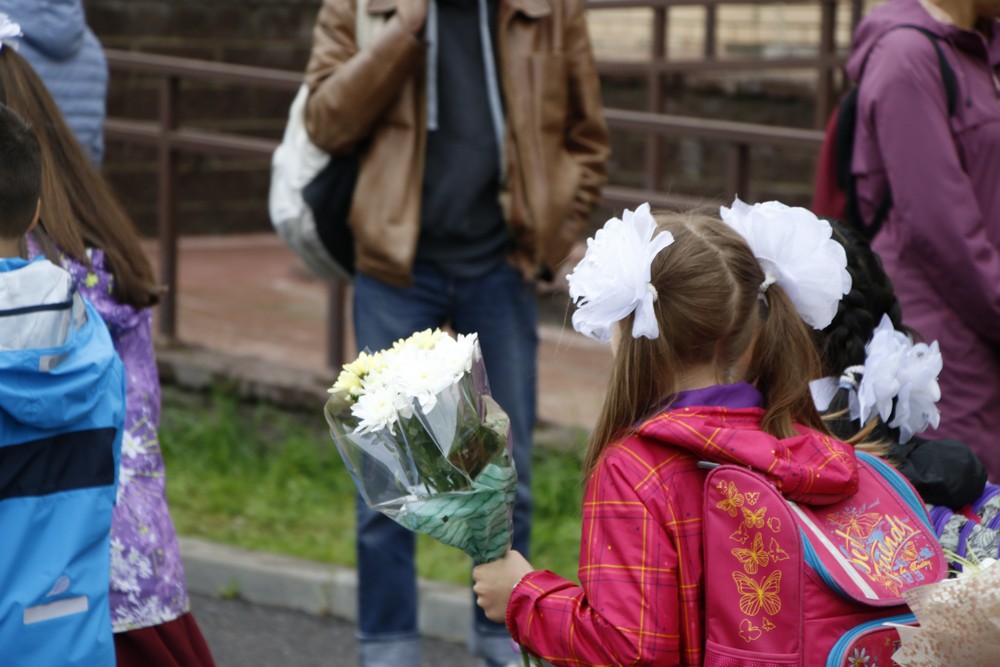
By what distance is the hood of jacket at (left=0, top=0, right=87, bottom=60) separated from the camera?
4117 mm

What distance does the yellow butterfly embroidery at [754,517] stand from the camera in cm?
221

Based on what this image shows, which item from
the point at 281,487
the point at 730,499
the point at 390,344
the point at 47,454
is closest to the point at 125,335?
the point at 47,454

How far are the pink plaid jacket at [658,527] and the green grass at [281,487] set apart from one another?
109 inches

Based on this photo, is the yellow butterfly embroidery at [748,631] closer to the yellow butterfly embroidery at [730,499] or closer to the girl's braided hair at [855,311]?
the yellow butterfly embroidery at [730,499]

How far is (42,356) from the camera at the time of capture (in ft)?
8.59

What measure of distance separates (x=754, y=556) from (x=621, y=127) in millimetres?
4469

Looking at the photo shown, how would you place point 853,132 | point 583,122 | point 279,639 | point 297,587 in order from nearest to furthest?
point 853,132
point 583,122
point 279,639
point 297,587

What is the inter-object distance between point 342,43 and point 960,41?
5.38ft

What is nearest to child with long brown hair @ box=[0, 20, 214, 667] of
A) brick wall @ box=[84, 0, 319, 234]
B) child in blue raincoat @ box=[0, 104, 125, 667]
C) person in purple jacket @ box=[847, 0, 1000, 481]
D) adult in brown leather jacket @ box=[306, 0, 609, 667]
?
child in blue raincoat @ box=[0, 104, 125, 667]

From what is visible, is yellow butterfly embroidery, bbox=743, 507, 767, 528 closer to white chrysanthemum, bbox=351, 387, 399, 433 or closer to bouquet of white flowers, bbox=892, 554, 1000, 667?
bouquet of white flowers, bbox=892, 554, 1000, 667

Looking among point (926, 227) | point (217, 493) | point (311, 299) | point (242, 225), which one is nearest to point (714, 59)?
point (311, 299)

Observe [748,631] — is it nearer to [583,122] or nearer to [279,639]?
[583,122]

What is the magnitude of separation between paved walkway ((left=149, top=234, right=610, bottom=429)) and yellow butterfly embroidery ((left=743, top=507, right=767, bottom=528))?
142 inches

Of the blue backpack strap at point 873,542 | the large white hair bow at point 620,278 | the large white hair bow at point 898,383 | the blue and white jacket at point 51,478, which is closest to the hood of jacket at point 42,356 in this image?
the blue and white jacket at point 51,478
